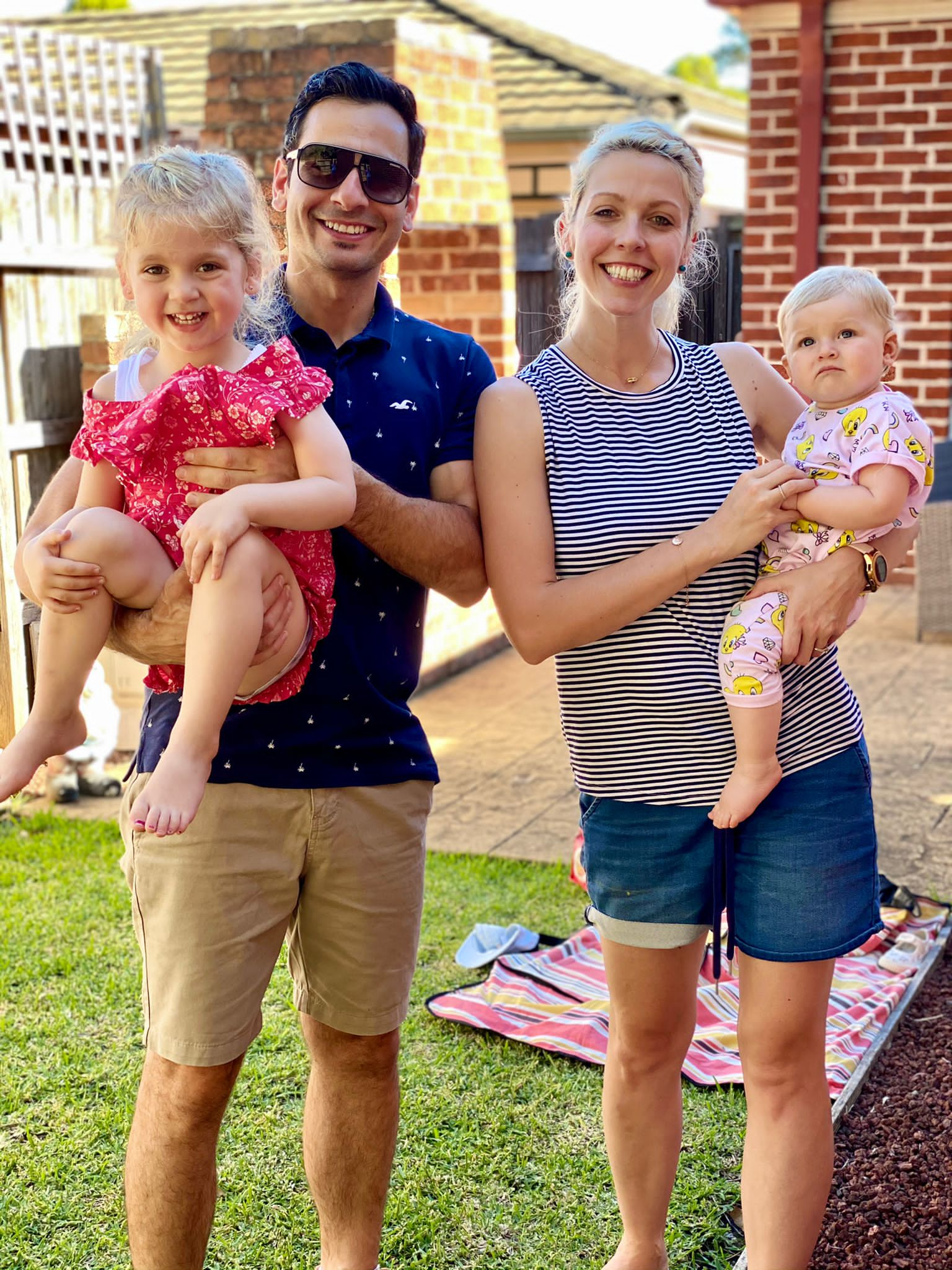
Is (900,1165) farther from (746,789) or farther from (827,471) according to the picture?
(827,471)

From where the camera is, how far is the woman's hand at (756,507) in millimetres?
2068

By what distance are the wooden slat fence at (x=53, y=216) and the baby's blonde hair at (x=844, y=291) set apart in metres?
1.66

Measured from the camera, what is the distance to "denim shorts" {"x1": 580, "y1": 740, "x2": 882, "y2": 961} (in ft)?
6.91

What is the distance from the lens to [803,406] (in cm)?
237

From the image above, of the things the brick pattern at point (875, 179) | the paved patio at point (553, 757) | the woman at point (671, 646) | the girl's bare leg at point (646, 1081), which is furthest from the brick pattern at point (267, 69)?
the girl's bare leg at point (646, 1081)

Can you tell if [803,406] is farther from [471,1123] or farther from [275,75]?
[275,75]

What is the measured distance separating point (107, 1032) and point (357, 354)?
209cm

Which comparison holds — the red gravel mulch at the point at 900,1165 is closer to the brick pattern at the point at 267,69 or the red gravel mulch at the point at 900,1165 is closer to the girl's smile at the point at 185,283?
the girl's smile at the point at 185,283

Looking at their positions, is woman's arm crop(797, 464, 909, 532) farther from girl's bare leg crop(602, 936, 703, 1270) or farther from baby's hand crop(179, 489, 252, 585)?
baby's hand crop(179, 489, 252, 585)

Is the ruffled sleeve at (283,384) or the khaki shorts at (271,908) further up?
the ruffled sleeve at (283,384)

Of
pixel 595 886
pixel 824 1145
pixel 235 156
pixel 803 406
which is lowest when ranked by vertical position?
pixel 824 1145

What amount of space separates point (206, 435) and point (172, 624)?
286 millimetres

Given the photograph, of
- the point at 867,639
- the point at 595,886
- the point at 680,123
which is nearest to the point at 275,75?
the point at 867,639

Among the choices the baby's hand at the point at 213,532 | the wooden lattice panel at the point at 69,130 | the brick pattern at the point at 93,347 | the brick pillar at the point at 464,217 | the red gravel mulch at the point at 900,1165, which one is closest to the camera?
the baby's hand at the point at 213,532
